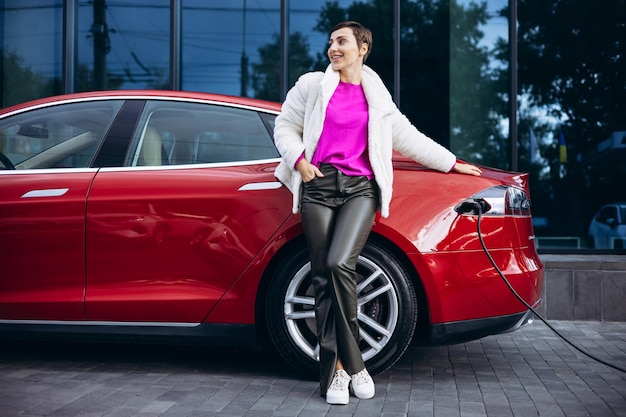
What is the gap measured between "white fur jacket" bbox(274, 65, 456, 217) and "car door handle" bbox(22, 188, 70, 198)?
4.03 ft

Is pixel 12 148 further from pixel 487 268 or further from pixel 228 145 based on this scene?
pixel 487 268

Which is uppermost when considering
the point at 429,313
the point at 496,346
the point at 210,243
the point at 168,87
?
the point at 168,87

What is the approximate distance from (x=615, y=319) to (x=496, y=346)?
166 cm

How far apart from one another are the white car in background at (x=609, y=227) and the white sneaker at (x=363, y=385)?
185 inches

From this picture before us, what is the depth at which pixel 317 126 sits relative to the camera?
385 cm

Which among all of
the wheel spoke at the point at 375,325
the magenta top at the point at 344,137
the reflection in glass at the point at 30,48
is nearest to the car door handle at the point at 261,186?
the magenta top at the point at 344,137

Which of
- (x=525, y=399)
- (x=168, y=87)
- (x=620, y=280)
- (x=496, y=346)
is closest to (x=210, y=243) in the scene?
(x=525, y=399)

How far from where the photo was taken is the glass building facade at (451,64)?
316 inches

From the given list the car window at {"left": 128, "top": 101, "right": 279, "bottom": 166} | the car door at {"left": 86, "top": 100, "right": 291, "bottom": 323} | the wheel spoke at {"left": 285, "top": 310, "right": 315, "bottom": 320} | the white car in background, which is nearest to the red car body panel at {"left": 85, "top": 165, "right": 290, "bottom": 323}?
the car door at {"left": 86, "top": 100, "right": 291, "bottom": 323}

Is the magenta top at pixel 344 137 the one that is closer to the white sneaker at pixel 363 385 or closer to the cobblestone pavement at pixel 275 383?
the white sneaker at pixel 363 385

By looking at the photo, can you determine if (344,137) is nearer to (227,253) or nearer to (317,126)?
(317,126)

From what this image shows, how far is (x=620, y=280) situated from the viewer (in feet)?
21.4

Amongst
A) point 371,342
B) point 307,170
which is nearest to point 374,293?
point 371,342

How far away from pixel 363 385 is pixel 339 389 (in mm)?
140
